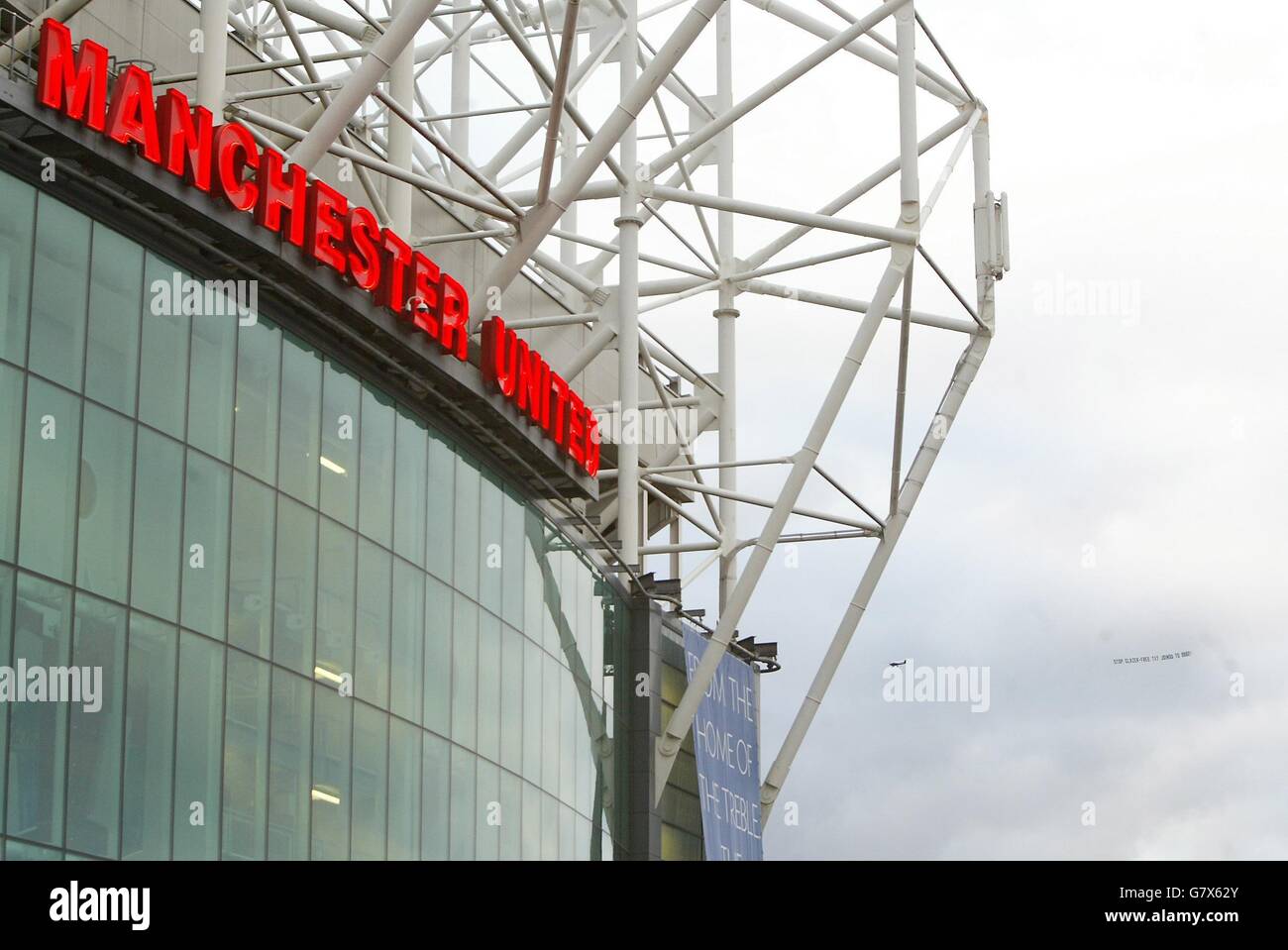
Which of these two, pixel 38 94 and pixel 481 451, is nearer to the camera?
pixel 38 94

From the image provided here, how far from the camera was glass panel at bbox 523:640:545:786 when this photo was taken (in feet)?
126

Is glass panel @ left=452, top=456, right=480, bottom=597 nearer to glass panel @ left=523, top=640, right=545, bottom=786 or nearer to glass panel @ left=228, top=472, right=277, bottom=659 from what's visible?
glass panel @ left=523, top=640, right=545, bottom=786

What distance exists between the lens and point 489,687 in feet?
121

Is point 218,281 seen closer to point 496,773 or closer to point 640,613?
point 496,773

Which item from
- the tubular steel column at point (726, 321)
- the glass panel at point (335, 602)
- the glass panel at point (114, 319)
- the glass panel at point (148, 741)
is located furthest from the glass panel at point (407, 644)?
the tubular steel column at point (726, 321)

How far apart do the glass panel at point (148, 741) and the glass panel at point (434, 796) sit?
7371 mm

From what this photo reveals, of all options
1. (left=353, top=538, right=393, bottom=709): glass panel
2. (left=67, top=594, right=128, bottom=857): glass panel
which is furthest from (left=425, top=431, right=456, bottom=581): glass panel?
(left=67, top=594, right=128, bottom=857): glass panel

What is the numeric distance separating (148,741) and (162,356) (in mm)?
4891

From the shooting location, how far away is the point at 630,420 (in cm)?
4284
